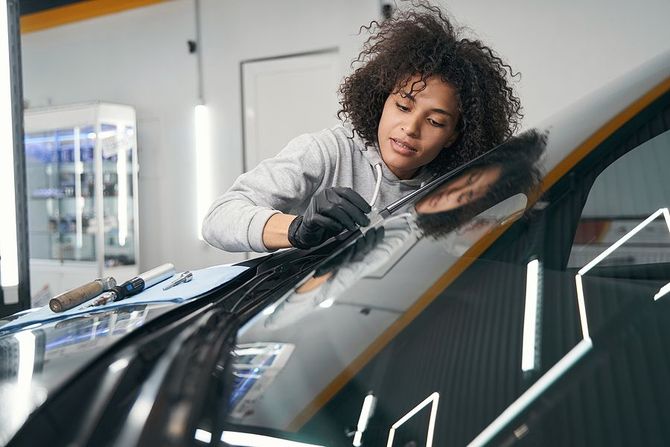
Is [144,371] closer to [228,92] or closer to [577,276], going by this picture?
[577,276]

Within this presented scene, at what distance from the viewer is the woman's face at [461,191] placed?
62cm

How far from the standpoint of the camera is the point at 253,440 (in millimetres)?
396

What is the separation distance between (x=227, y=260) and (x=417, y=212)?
4499mm

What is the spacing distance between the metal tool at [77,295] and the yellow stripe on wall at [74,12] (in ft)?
16.8

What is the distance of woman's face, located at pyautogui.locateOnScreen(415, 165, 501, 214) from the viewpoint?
62 cm

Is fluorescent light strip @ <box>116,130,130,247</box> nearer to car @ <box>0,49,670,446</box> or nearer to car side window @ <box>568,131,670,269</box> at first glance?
car @ <box>0,49,670,446</box>

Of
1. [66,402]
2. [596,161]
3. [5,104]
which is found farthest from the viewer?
[5,104]

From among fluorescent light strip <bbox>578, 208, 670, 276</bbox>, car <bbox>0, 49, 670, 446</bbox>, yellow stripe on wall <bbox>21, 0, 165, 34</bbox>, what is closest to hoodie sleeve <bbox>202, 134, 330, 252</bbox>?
car <bbox>0, 49, 670, 446</bbox>

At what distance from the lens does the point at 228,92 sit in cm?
504

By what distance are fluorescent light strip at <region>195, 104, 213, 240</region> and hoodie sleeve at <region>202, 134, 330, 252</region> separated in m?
3.79

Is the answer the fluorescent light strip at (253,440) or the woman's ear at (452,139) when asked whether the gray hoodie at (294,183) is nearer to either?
the woman's ear at (452,139)

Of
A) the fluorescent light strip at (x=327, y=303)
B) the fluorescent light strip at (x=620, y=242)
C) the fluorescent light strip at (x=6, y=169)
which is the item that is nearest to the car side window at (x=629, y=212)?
the fluorescent light strip at (x=620, y=242)

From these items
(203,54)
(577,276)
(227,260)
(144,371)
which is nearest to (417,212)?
(577,276)

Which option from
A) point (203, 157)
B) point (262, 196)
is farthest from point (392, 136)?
point (203, 157)
